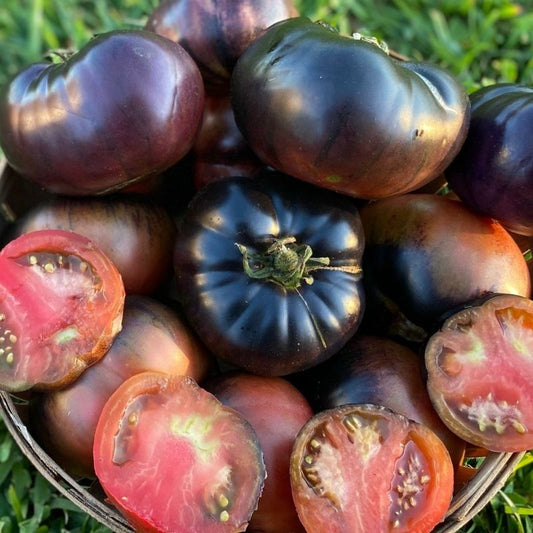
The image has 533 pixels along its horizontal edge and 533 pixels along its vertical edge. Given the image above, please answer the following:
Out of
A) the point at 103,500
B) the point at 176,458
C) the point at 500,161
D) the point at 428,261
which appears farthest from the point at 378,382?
the point at 103,500

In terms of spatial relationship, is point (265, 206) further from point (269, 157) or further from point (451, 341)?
point (451, 341)

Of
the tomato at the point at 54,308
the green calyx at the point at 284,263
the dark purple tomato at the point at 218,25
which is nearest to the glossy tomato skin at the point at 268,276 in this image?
the green calyx at the point at 284,263

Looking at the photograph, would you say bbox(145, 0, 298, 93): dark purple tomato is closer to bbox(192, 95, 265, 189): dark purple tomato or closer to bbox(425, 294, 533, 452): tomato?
bbox(192, 95, 265, 189): dark purple tomato

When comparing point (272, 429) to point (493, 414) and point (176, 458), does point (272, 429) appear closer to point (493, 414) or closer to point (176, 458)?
point (176, 458)

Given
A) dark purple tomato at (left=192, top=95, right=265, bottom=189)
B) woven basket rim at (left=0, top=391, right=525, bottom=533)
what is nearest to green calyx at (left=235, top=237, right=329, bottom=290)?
dark purple tomato at (left=192, top=95, right=265, bottom=189)

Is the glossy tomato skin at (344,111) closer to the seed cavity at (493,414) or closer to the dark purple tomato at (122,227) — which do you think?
the dark purple tomato at (122,227)
